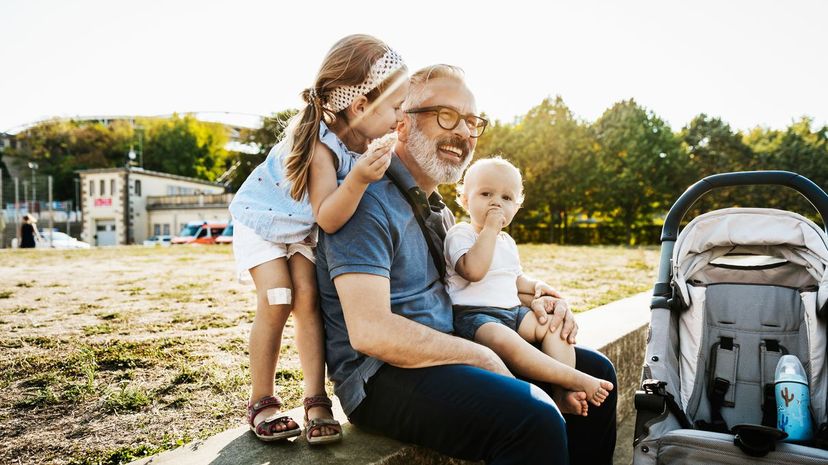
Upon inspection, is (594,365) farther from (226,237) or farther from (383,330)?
(226,237)

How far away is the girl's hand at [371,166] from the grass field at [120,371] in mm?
1547

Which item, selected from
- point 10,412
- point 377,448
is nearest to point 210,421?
point 10,412

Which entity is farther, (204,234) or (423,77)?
(204,234)

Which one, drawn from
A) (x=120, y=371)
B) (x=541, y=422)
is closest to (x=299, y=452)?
(x=541, y=422)

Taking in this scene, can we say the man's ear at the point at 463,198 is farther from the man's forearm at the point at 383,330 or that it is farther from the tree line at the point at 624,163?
the tree line at the point at 624,163

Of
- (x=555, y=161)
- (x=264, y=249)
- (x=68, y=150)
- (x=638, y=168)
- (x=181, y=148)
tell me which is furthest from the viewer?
(x=181, y=148)

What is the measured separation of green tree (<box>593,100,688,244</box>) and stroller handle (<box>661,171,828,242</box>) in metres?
34.2

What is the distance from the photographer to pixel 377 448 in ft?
6.40

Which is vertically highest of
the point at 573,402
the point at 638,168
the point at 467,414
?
the point at 638,168

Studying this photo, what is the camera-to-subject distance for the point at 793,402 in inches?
94.7

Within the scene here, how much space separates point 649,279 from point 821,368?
8271 millimetres

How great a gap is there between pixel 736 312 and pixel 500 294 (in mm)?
1472

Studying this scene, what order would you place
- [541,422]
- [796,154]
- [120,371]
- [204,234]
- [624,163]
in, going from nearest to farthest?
[541,422] < [120,371] < [624,163] < [204,234] < [796,154]

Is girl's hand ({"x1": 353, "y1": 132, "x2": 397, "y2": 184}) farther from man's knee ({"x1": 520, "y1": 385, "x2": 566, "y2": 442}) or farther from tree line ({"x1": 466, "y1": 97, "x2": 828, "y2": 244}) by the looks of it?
tree line ({"x1": 466, "y1": 97, "x2": 828, "y2": 244})
